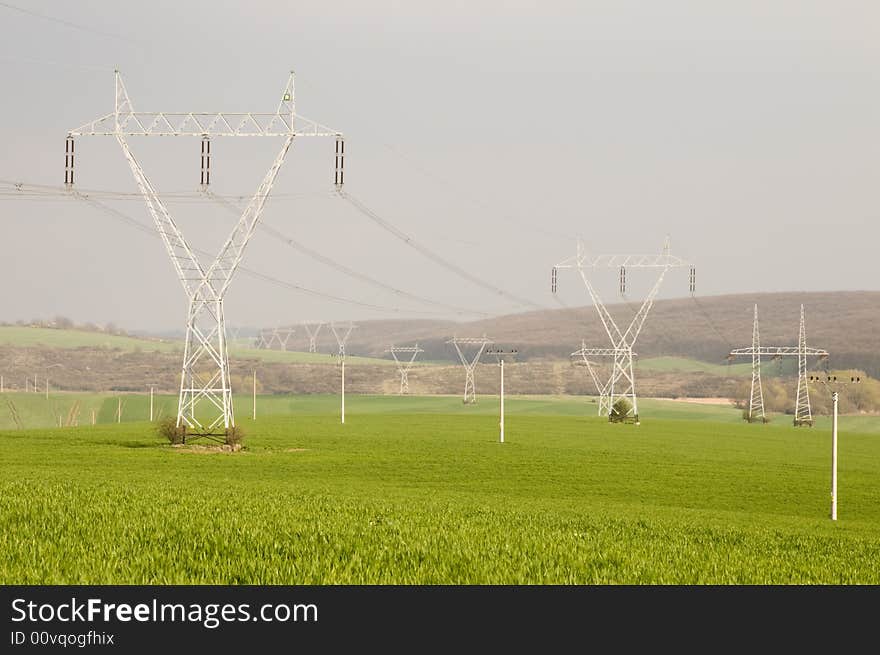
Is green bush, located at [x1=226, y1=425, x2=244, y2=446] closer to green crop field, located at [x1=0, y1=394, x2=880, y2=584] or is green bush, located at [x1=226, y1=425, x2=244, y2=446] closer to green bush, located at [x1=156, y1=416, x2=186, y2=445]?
green crop field, located at [x1=0, y1=394, x2=880, y2=584]

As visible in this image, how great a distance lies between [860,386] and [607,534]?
170m

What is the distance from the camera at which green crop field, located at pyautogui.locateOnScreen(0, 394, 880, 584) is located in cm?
1722

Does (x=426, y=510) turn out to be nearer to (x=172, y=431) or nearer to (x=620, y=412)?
(x=172, y=431)

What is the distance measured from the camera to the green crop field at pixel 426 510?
17.2 m

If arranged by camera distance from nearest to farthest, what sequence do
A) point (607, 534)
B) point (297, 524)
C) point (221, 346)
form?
point (297, 524), point (607, 534), point (221, 346)

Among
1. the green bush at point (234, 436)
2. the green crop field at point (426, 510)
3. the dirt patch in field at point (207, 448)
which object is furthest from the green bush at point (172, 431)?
the green bush at point (234, 436)

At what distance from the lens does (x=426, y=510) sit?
3103cm

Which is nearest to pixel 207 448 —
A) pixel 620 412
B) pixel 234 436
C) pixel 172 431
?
pixel 234 436

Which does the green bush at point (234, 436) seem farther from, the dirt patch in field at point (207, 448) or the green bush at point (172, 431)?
the green bush at point (172, 431)

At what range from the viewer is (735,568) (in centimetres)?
1892

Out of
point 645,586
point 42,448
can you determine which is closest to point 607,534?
point 645,586

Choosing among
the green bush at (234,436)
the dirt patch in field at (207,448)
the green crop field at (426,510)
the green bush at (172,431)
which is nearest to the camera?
the green crop field at (426,510)
